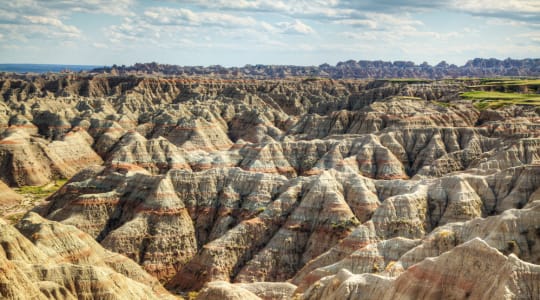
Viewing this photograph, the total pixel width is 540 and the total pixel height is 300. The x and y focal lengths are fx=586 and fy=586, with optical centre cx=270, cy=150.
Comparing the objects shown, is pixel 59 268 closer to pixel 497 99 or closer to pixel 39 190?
pixel 39 190

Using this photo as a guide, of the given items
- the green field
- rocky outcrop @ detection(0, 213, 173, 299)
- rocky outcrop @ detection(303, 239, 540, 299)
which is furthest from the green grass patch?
the green field

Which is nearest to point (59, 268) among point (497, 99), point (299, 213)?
point (299, 213)

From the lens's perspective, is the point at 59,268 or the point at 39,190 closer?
the point at 59,268

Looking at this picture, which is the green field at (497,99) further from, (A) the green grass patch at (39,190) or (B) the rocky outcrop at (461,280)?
(B) the rocky outcrop at (461,280)

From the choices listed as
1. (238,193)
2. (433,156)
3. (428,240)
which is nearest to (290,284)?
(428,240)

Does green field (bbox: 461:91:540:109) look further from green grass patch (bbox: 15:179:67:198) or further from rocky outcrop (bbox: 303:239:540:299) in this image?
rocky outcrop (bbox: 303:239:540:299)

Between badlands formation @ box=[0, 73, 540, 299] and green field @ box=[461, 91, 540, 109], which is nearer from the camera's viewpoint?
badlands formation @ box=[0, 73, 540, 299]

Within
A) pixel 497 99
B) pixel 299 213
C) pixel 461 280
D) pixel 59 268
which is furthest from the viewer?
pixel 497 99
